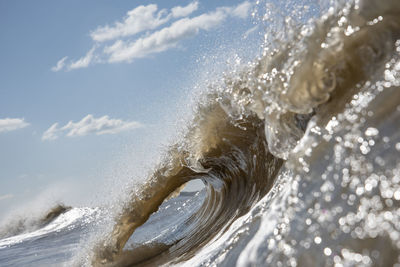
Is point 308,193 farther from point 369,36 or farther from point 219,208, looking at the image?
point 219,208

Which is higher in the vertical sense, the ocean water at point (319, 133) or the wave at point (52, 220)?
the wave at point (52, 220)

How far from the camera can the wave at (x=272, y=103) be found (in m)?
2.24

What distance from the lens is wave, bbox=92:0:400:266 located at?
7.34 ft

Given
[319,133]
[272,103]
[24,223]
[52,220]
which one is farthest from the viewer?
[52,220]

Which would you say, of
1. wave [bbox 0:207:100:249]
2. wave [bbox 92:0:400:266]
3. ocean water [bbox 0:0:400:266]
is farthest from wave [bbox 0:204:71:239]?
ocean water [bbox 0:0:400:266]

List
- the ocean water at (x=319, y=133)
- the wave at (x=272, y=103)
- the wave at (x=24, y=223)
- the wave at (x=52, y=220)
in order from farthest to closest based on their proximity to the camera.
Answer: the wave at (x=24, y=223)
the wave at (x=52, y=220)
the wave at (x=272, y=103)
the ocean water at (x=319, y=133)

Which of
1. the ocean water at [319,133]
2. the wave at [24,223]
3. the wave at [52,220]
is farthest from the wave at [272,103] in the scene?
the wave at [24,223]

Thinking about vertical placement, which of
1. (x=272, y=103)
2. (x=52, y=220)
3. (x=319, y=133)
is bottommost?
(x=319, y=133)

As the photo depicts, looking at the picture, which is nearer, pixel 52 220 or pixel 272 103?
pixel 272 103

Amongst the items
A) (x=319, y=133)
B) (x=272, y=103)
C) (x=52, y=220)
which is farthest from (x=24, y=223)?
(x=319, y=133)

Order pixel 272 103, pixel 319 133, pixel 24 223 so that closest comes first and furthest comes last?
pixel 319 133 → pixel 272 103 → pixel 24 223

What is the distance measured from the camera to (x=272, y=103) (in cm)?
256

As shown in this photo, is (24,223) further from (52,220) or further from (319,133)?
(319,133)

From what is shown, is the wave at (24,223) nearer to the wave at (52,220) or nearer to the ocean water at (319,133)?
the wave at (52,220)
